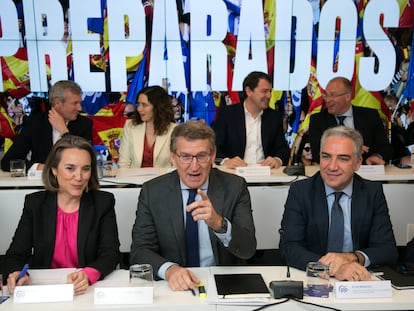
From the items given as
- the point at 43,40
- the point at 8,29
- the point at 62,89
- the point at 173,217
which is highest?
the point at 8,29

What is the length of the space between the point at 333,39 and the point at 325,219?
3506 mm

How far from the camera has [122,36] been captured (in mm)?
4977

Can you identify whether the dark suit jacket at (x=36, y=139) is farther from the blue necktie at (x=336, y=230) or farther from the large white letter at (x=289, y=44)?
the blue necktie at (x=336, y=230)

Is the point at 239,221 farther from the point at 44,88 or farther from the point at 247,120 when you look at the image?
the point at 44,88

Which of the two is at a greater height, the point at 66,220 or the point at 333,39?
the point at 333,39

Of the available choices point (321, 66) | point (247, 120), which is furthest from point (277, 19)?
point (247, 120)

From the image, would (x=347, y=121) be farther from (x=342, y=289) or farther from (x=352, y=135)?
(x=342, y=289)

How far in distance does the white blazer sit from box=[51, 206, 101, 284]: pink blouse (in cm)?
180

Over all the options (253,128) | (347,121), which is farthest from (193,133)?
(347,121)

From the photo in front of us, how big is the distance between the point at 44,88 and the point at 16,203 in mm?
2189

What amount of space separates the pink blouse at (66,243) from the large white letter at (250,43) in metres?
3.39

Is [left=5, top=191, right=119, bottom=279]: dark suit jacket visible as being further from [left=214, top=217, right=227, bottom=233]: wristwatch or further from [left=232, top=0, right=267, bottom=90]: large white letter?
[left=232, top=0, right=267, bottom=90]: large white letter

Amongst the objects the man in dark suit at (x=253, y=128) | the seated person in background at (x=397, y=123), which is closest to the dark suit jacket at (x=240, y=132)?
the man in dark suit at (x=253, y=128)

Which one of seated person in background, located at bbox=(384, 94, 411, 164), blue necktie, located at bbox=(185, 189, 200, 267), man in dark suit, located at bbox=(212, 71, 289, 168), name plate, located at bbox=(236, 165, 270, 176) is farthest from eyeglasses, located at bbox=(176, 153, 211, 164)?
seated person in background, located at bbox=(384, 94, 411, 164)
